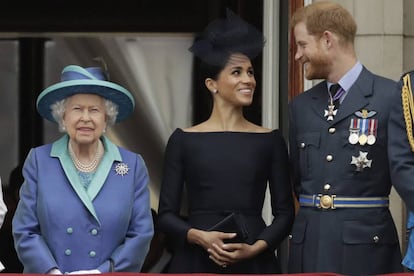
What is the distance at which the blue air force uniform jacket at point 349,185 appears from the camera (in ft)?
18.7

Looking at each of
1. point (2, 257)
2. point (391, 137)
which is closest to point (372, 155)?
point (391, 137)

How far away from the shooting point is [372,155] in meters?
5.70

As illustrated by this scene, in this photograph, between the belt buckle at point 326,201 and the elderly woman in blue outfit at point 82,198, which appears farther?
the belt buckle at point 326,201

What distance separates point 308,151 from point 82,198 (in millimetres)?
918

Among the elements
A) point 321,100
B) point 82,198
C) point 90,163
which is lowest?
point 82,198

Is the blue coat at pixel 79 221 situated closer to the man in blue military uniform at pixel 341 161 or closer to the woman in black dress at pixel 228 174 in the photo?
the woman in black dress at pixel 228 174

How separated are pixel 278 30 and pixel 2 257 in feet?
7.40

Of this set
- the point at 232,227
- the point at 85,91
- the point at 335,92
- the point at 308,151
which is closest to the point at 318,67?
the point at 335,92

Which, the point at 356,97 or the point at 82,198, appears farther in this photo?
the point at 356,97

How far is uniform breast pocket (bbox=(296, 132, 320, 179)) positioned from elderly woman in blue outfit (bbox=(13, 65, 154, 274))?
643 mm

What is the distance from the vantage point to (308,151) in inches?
229

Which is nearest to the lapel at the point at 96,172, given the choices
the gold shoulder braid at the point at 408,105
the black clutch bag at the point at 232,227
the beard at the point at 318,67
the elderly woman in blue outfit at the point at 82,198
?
the elderly woman in blue outfit at the point at 82,198

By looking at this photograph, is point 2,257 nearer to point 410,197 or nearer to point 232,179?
point 232,179

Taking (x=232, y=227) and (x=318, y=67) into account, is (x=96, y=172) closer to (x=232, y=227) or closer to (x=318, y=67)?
(x=232, y=227)
